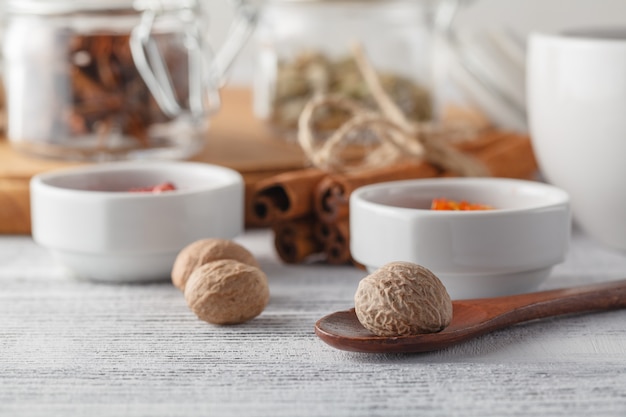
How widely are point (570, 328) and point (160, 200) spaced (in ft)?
1.31

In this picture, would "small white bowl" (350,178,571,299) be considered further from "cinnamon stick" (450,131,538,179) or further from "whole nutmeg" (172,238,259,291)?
Answer: "cinnamon stick" (450,131,538,179)

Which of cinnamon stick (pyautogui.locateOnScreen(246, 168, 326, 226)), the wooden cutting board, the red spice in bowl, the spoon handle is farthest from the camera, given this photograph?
the wooden cutting board

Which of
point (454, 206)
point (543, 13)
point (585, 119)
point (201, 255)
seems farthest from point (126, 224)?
point (543, 13)

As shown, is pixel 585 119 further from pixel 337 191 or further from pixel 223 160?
A: pixel 223 160

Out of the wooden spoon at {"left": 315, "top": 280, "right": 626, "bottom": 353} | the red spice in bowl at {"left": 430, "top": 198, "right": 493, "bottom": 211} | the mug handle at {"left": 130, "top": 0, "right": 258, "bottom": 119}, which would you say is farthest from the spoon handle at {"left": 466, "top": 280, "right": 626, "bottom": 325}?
the mug handle at {"left": 130, "top": 0, "right": 258, "bottom": 119}

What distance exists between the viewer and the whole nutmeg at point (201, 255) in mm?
920

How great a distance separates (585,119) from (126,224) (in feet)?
1.58

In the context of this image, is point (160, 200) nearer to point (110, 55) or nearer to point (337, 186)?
point (337, 186)

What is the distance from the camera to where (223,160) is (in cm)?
131

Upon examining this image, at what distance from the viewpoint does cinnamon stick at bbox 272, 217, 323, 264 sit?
3.51ft

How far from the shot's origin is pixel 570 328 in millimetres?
848

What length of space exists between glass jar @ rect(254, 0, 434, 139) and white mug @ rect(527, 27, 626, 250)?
313 mm

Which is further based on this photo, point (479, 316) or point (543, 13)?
point (543, 13)

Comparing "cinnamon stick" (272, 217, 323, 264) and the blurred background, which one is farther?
the blurred background
